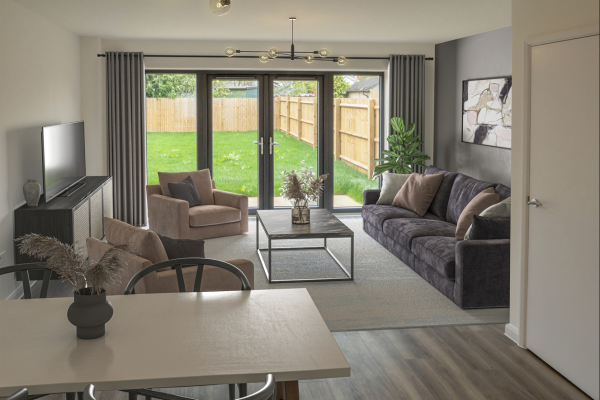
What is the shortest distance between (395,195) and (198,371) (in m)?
5.50

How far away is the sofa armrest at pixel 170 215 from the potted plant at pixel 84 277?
455 centimetres

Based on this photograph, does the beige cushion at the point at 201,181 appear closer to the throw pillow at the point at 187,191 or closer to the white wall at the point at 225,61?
the throw pillow at the point at 187,191

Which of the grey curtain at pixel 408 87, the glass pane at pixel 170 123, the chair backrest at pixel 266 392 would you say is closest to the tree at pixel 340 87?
the grey curtain at pixel 408 87

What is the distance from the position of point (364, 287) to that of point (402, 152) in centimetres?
326

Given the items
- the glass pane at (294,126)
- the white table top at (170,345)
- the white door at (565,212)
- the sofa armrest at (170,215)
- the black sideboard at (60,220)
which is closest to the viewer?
the white table top at (170,345)

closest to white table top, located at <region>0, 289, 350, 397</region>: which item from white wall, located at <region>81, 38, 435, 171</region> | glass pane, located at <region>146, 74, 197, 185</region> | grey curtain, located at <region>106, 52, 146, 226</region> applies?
grey curtain, located at <region>106, 52, 146, 226</region>

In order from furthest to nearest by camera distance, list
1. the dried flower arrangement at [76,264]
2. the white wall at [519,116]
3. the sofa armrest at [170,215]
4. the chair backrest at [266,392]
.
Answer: the sofa armrest at [170,215], the white wall at [519,116], the dried flower arrangement at [76,264], the chair backrest at [266,392]

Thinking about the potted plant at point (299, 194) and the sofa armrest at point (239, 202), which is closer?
the potted plant at point (299, 194)

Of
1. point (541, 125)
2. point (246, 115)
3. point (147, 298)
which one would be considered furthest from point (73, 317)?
point (246, 115)

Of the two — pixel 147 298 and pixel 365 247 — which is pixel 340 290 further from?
pixel 147 298

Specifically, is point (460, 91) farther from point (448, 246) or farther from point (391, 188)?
point (448, 246)

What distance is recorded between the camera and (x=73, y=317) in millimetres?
1932

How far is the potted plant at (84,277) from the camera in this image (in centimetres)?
192

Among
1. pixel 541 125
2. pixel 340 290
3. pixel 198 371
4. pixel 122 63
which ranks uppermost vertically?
pixel 122 63
